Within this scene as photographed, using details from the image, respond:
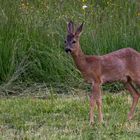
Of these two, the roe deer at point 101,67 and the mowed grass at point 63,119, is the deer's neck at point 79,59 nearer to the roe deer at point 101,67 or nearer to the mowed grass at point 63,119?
the roe deer at point 101,67

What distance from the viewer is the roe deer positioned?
928cm

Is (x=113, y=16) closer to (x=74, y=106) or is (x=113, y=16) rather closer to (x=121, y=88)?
(x=121, y=88)

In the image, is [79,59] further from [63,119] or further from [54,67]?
[54,67]

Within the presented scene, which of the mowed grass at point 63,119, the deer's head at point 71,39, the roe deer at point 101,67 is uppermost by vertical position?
the deer's head at point 71,39

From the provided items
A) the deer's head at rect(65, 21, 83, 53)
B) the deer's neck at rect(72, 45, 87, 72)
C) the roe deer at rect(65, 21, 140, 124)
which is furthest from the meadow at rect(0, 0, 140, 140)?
the deer's head at rect(65, 21, 83, 53)

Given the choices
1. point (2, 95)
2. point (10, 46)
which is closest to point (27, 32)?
point (10, 46)

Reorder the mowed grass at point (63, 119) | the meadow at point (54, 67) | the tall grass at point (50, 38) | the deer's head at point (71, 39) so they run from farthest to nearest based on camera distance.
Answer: the tall grass at point (50, 38) < the deer's head at point (71, 39) < the meadow at point (54, 67) < the mowed grass at point (63, 119)

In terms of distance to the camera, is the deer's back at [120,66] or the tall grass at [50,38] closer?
the deer's back at [120,66]

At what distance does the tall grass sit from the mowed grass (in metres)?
0.86

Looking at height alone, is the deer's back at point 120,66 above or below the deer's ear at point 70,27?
below

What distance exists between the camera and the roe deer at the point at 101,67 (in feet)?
30.5

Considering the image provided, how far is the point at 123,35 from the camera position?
12594mm

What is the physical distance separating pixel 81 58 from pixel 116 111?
0.96 metres

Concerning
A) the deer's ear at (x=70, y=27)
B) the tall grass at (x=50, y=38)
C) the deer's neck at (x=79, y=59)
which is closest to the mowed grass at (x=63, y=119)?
the deer's neck at (x=79, y=59)
